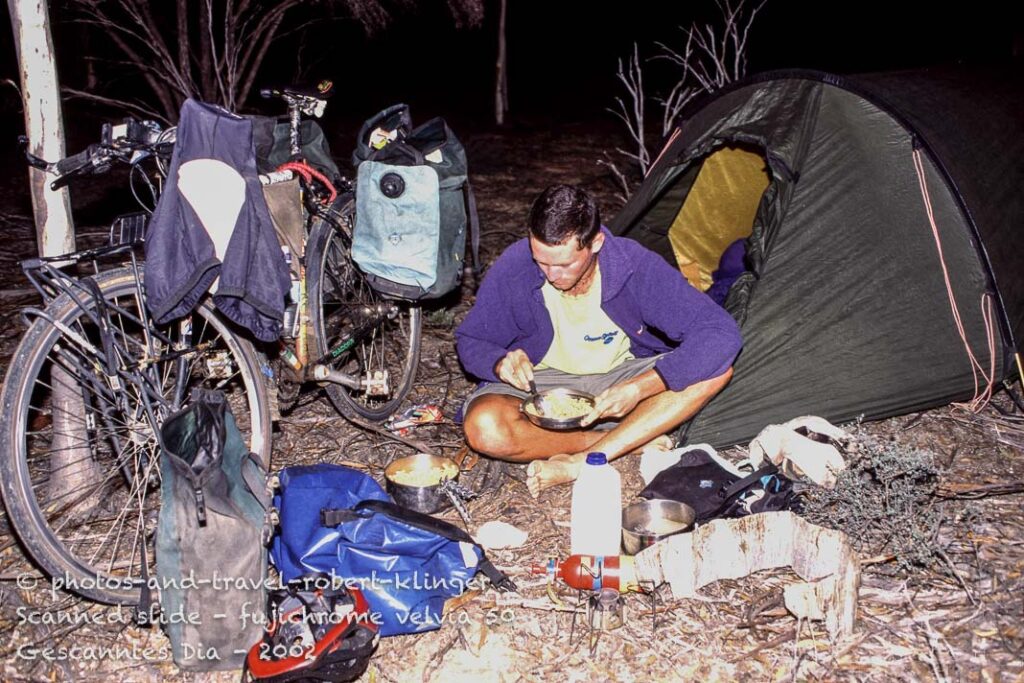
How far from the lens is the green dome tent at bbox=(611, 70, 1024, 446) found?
4379 millimetres

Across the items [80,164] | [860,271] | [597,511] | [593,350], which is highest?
[80,164]

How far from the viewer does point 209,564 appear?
3.06 m

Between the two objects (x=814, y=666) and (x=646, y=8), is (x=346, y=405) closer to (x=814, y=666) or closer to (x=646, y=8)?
(x=814, y=666)

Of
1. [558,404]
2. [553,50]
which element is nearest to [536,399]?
[558,404]

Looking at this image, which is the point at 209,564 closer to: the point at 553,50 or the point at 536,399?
the point at 536,399

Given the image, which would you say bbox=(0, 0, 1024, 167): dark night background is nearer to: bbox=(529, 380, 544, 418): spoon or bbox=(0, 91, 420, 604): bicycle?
bbox=(0, 91, 420, 604): bicycle

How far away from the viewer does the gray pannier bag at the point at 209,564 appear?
3035mm

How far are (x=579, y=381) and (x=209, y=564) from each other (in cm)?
194

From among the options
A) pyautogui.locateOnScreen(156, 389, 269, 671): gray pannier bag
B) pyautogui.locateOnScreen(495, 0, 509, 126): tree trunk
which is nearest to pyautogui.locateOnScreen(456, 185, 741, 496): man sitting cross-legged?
pyautogui.locateOnScreen(156, 389, 269, 671): gray pannier bag

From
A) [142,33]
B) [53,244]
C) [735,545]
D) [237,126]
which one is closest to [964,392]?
[735,545]

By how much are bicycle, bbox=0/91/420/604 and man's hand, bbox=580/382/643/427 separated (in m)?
1.10

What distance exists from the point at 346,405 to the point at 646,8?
24.5 m

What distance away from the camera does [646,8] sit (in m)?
26.6

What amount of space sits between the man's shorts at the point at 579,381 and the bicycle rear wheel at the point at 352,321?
526mm
